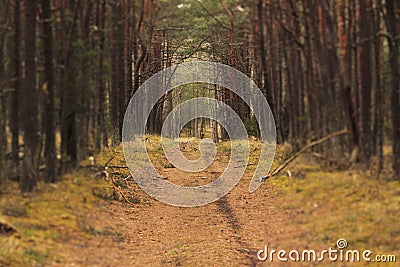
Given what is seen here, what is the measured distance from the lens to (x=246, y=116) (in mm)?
2949

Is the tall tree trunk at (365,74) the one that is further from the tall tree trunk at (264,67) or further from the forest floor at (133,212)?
the tall tree trunk at (264,67)

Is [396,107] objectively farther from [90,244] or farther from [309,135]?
[90,244]

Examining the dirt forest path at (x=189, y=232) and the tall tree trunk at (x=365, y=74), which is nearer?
the tall tree trunk at (x=365, y=74)

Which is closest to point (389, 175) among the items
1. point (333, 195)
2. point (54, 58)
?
point (333, 195)

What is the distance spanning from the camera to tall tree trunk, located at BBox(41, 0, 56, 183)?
2.27m

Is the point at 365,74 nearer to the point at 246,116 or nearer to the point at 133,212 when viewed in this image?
the point at 246,116

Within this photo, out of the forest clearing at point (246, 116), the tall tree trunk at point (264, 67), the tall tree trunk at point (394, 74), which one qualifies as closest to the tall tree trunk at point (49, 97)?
the forest clearing at point (246, 116)

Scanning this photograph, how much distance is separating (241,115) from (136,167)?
2.12 feet

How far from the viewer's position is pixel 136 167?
297 cm

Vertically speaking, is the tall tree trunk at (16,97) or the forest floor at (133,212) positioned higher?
the tall tree trunk at (16,97)

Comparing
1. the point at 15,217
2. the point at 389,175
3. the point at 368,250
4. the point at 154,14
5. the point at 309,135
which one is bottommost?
the point at 368,250

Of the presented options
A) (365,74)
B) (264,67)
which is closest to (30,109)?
(264,67)

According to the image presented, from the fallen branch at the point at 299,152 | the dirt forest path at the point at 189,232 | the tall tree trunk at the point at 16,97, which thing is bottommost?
the dirt forest path at the point at 189,232

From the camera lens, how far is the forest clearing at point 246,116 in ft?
7.57
